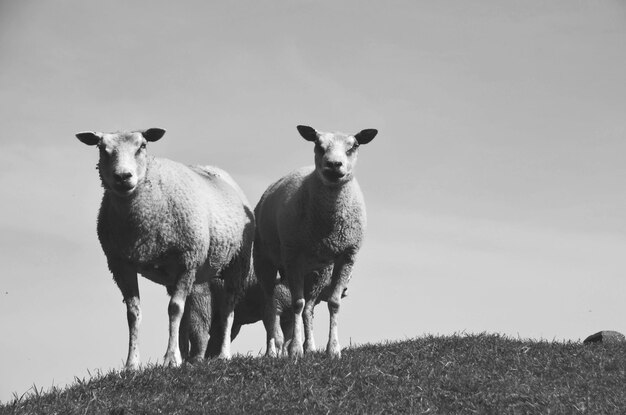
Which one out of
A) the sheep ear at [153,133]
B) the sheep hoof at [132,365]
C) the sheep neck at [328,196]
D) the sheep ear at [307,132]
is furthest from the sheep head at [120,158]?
the sheep neck at [328,196]

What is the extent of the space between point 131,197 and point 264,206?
3.36 meters

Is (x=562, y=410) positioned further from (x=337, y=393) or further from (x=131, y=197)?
(x=131, y=197)

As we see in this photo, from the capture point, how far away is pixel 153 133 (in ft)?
38.4

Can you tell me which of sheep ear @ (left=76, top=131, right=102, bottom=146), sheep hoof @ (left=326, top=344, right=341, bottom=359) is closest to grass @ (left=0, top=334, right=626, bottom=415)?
sheep hoof @ (left=326, top=344, right=341, bottom=359)

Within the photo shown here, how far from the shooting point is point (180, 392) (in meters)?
9.23

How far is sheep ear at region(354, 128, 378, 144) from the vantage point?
40.8 ft

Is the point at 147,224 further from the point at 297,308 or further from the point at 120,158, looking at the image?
the point at 297,308

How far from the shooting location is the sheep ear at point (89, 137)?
11195 mm

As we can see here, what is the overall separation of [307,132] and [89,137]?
3214 mm

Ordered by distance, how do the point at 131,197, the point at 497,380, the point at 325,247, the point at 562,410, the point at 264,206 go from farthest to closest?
the point at 264,206
the point at 325,247
the point at 131,197
the point at 497,380
the point at 562,410

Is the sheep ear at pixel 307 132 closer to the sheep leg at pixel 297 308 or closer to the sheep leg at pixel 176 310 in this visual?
the sheep leg at pixel 297 308

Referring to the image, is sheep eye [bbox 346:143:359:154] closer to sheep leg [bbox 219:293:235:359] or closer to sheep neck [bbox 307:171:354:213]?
sheep neck [bbox 307:171:354:213]

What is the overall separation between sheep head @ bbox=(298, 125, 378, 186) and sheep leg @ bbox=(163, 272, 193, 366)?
7.77ft

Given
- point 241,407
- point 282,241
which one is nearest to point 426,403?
point 241,407
